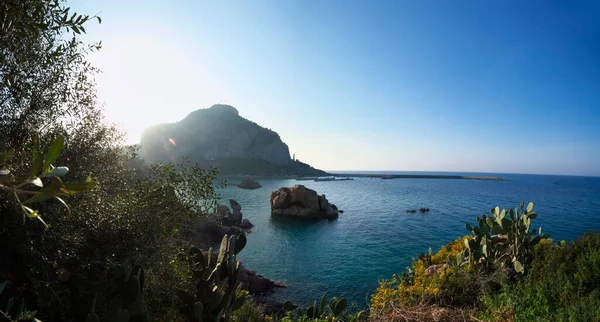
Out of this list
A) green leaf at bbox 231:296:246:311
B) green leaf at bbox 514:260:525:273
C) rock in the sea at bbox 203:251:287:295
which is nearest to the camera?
green leaf at bbox 231:296:246:311

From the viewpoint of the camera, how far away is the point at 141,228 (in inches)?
166

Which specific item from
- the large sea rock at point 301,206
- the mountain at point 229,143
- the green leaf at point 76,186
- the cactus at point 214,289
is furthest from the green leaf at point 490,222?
the mountain at point 229,143

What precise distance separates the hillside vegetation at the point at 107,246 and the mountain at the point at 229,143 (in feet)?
448

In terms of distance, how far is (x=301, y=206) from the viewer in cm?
4303

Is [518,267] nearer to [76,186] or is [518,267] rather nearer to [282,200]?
[76,186]

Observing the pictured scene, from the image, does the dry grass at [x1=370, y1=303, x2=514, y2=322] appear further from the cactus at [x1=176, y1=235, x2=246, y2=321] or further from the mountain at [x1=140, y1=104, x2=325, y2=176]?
the mountain at [x1=140, y1=104, x2=325, y2=176]

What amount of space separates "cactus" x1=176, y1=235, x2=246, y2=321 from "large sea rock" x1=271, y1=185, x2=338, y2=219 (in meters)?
35.9

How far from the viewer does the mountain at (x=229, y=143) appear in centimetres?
14788

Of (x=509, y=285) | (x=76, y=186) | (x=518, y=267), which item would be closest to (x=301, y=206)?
(x=518, y=267)

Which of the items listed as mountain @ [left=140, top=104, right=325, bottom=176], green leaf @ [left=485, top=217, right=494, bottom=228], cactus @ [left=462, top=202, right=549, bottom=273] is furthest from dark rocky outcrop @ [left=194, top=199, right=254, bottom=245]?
mountain @ [left=140, top=104, right=325, bottom=176]

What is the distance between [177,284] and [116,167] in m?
2.82

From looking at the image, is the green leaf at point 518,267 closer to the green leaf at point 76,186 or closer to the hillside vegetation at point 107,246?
the hillside vegetation at point 107,246

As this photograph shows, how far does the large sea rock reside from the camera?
42.1 metres

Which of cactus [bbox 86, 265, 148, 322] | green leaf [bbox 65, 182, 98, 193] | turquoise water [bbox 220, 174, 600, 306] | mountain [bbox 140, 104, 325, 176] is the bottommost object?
turquoise water [bbox 220, 174, 600, 306]
